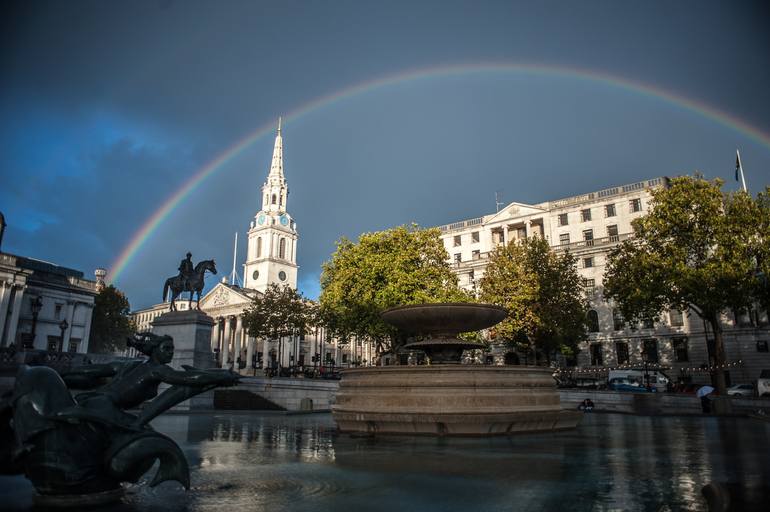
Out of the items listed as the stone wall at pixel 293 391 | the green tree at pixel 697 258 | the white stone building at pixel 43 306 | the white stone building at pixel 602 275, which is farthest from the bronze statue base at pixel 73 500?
the white stone building at pixel 43 306

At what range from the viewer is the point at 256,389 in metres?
31.3

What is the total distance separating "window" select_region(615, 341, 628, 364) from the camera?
51.1m

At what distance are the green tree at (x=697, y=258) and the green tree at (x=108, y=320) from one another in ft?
250

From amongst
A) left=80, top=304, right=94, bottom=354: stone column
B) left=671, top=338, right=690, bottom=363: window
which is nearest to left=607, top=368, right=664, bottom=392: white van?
left=671, top=338, right=690, bottom=363: window

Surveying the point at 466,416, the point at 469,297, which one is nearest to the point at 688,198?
the point at 469,297

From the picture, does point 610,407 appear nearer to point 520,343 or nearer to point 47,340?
point 520,343

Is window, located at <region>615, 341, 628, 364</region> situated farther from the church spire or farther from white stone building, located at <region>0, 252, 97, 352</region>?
the church spire

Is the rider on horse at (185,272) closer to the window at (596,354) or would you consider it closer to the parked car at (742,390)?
the parked car at (742,390)

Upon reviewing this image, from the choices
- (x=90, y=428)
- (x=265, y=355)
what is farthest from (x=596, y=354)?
(x=265, y=355)

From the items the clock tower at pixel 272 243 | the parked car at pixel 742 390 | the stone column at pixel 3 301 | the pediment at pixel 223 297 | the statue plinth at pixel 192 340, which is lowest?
the parked car at pixel 742 390

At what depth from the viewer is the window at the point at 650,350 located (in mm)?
49469

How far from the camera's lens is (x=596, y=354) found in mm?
52844

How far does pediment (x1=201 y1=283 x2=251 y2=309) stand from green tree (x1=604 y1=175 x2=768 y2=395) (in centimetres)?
7344

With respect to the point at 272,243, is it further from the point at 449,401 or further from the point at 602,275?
the point at 449,401
